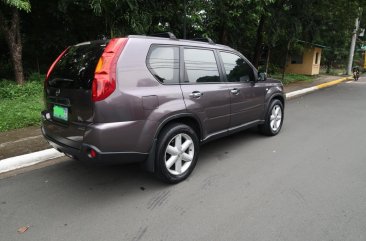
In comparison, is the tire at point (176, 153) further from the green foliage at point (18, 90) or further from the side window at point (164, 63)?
the green foliage at point (18, 90)

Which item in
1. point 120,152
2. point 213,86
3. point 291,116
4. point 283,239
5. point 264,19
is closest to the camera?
point 283,239

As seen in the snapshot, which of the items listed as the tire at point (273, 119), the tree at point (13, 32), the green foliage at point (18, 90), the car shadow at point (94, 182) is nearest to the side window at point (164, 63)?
the car shadow at point (94, 182)

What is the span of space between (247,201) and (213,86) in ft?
5.36

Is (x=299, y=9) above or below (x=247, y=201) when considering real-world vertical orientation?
above

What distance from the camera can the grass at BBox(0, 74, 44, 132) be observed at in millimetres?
5891

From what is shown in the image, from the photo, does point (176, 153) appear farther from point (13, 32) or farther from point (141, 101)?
point (13, 32)

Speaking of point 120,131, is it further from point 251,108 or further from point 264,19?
point 264,19

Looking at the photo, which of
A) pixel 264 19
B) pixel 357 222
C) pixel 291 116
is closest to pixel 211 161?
pixel 357 222

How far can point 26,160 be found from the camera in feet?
14.2

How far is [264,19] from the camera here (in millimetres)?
12516

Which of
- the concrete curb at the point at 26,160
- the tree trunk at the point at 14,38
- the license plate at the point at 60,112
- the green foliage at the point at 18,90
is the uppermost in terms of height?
the tree trunk at the point at 14,38

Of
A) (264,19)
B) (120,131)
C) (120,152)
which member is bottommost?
(120,152)

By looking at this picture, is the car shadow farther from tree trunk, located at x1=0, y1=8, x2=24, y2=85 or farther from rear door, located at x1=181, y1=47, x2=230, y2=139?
tree trunk, located at x1=0, y1=8, x2=24, y2=85

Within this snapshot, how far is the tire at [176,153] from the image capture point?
3.45 metres
